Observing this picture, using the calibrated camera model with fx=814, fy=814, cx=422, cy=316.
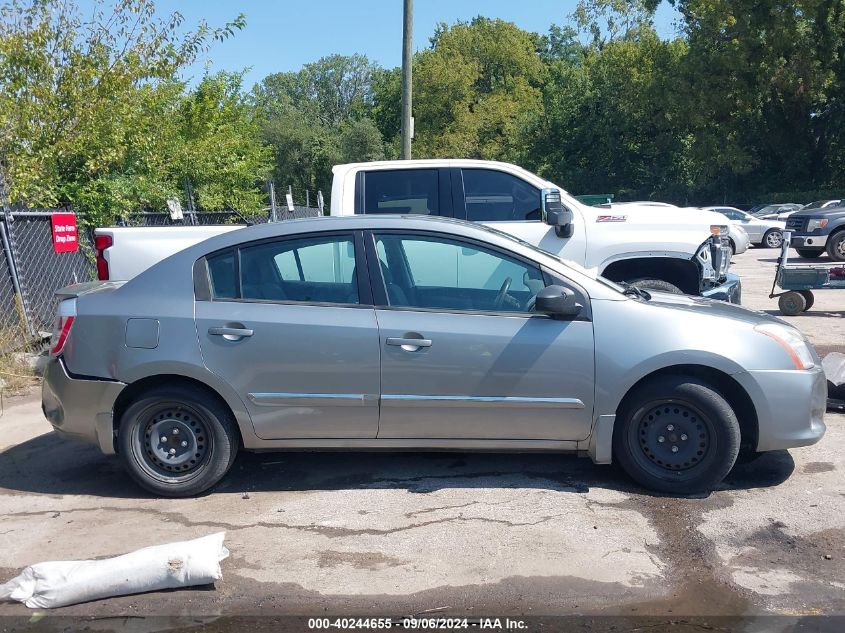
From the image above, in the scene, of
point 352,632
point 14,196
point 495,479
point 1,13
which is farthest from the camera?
point 1,13

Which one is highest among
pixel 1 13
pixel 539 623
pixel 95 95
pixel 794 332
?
pixel 1 13

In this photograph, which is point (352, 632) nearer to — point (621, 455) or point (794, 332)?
point (621, 455)

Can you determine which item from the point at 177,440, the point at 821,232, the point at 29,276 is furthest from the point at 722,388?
the point at 821,232

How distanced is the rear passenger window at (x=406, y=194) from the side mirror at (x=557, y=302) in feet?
10.6

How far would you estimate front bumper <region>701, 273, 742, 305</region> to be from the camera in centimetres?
784

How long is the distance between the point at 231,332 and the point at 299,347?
1.42 ft

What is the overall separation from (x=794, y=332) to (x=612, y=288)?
3.88ft

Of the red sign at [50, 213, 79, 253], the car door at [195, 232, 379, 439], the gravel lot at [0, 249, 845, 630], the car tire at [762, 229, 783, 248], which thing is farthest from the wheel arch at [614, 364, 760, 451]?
the car tire at [762, 229, 783, 248]

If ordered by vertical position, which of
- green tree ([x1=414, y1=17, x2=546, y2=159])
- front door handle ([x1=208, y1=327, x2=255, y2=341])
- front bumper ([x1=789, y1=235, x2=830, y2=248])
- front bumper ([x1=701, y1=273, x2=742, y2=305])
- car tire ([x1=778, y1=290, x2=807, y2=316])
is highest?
green tree ([x1=414, y1=17, x2=546, y2=159])

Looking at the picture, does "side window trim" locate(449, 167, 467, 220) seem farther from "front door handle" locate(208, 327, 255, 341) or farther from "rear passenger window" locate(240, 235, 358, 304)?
"front door handle" locate(208, 327, 255, 341)

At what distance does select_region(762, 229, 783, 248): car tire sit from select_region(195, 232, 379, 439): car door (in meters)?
25.9

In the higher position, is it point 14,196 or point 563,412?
point 14,196

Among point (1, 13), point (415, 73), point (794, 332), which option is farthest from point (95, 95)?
point (415, 73)

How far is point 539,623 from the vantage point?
365cm
